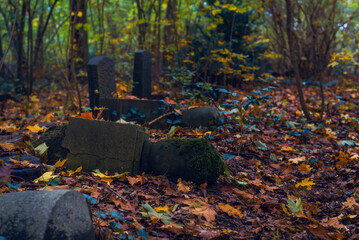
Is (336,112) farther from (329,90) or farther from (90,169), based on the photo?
(90,169)

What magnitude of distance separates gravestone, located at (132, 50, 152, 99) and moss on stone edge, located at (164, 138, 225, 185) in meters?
3.31

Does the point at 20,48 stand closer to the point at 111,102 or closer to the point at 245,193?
the point at 111,102

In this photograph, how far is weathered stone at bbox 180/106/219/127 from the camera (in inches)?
206

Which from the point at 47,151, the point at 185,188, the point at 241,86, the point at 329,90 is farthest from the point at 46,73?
the point at 185,188

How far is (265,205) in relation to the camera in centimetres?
309

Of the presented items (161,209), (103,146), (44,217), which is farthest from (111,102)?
(44,217)

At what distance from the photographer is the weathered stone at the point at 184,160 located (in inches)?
129

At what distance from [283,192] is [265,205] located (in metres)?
0.53

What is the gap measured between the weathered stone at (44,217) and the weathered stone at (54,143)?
4.93 feet

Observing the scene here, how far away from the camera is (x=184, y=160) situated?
3.34 meters

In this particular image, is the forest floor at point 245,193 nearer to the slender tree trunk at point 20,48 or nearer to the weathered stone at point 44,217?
the weathered stone at point 44,217

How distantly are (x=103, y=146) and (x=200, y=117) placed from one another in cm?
219

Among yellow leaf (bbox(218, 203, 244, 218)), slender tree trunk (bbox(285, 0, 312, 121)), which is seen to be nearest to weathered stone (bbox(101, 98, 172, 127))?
slender tree trunk (bbox(285, 0, 312, 121))

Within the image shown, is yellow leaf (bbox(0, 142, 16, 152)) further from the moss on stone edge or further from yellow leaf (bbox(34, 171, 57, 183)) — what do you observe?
the moss on stone edge
